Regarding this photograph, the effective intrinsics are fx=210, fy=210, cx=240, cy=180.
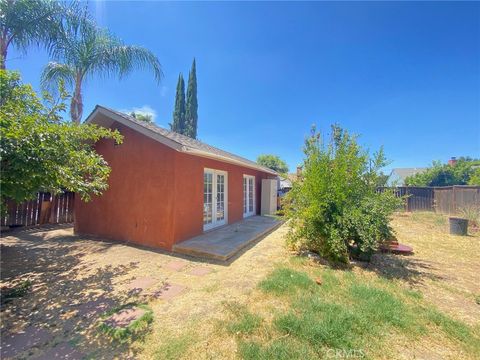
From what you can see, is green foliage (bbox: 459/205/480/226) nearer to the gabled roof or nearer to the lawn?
the lawn

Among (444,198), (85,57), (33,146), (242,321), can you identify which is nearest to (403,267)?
(242,321)

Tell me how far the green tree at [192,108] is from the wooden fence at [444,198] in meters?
24.2

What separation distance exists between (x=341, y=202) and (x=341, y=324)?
2865mm

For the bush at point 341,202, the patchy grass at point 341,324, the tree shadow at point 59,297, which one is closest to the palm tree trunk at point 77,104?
the tree shadow at point 59,297

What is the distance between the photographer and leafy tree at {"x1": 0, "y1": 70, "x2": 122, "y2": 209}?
99.0 inches

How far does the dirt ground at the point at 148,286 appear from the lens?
97.1 inches

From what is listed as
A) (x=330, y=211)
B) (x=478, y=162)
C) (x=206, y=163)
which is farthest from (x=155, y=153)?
(x=478, y=162)

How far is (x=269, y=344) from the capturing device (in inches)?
94.0

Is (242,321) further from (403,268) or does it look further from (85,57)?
(85,57)

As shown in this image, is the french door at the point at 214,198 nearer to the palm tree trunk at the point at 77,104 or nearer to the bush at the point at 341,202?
the bush at the point at 341,202


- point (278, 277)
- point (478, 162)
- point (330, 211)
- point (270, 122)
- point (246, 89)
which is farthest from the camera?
point (478, 162)

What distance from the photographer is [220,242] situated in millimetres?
6305

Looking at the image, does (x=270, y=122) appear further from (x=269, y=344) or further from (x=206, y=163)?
(x=269, y=344)

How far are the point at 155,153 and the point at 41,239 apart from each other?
5112 mm
